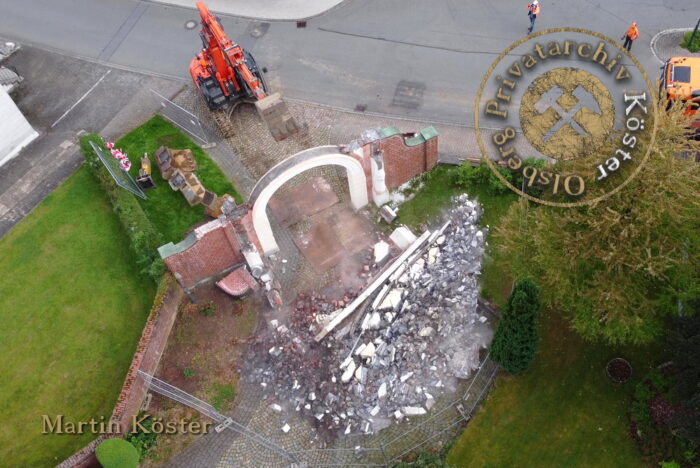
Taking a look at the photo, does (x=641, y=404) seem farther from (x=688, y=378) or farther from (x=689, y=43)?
(x=689, y=43)

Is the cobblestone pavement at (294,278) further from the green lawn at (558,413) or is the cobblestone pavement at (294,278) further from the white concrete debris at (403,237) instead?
the white concrete debris at (403,237)

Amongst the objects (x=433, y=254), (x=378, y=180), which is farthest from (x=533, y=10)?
(x=433, y=254)

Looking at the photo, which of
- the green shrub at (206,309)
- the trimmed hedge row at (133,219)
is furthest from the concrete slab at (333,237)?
the trimmed hedge row at (133,219)

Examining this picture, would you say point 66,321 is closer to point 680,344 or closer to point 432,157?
point 432,157

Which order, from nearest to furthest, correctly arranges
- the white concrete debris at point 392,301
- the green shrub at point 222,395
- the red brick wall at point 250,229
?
the green shrub at point 222,395, the white concrete debris at point 392,301, the red brick wall at point 250,229

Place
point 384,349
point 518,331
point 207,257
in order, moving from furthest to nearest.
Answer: point 207,257 < point 384,349 < point 518,331

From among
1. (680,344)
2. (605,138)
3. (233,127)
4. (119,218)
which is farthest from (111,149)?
(680,344)
